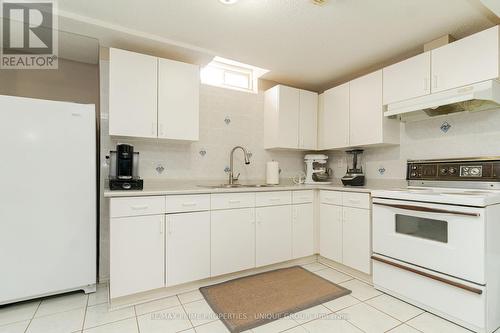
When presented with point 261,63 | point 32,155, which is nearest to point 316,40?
point 261,63

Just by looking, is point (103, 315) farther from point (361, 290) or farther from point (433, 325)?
point (433, 325)

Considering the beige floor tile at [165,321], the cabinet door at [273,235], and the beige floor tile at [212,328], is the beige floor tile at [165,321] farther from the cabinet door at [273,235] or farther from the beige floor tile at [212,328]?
the cabinet door at [273,235]

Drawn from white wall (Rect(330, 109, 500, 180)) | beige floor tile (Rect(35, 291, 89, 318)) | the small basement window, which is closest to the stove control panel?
white wall (Rect(330, 109, 500, 180))

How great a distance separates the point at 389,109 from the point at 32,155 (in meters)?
3.08

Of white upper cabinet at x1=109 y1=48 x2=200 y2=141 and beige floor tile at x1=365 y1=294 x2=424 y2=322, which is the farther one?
white upper cabinet at x1=109 y1=48 x2=200 y2=141

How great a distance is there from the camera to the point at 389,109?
2396mm

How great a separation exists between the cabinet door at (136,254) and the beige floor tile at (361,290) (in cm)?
162

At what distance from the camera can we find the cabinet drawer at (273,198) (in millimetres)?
2498

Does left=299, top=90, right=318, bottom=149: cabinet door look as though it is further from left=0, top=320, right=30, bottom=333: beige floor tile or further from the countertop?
left=0, top=320, right=30, bottom=333: beige floor tile

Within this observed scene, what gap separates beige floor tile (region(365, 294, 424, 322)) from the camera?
1791mm

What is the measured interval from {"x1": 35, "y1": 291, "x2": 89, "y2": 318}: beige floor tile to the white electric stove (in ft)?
8.11

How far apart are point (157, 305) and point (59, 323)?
2.06 ft

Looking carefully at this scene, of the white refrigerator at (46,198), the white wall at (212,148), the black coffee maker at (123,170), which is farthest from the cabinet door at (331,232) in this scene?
the white refrigerator at (46,198)

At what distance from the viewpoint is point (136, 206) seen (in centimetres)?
194
